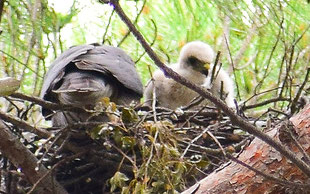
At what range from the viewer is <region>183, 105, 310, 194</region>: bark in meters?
1.51

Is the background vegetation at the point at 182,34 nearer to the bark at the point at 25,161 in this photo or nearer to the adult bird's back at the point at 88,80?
the adult bird's back at the point at 88,80

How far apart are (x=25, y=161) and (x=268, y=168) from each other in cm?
69

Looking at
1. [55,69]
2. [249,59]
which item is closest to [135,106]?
[55,69]

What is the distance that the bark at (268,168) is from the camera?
1.51 metres

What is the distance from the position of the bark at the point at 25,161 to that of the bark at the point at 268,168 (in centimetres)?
53

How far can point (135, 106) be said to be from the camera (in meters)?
2.10

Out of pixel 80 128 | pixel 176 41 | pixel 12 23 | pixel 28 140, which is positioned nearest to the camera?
pixel 80 128

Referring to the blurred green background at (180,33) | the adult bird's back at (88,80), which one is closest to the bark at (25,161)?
the adult bird's back at (88,80)

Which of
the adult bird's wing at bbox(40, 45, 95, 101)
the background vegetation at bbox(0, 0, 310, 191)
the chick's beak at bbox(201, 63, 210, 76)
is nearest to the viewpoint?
the adult bird's wing at bbox(40, 45, 95, 101)

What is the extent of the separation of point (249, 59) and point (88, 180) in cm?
145

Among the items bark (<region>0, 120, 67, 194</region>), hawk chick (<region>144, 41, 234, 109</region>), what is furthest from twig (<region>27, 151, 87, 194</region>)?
hawk chick (<region>144, 41, 234, 109</region>)

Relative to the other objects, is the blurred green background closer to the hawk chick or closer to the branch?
the hawk chick

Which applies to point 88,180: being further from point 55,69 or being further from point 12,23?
point 12,23

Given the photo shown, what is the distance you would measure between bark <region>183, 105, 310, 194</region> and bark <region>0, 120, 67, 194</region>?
525mm
